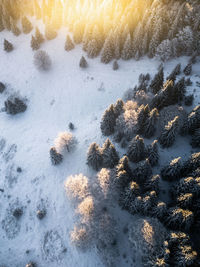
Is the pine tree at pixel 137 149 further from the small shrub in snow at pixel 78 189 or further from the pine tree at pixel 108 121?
the small shrub in snow at pixel 78 189

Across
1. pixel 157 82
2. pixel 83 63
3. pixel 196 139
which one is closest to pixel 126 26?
pixel 83 63

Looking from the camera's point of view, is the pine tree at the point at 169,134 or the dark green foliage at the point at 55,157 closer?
the pine tree at the point at 169,134

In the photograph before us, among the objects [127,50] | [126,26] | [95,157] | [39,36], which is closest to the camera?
[95,157]

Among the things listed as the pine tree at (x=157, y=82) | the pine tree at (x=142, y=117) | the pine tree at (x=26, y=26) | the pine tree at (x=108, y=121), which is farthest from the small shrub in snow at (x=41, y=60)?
the pine tree at (x=142, y=117)

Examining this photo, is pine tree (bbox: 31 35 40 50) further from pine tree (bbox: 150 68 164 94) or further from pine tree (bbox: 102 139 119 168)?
pine tree (bbox: 102 139 119 168)

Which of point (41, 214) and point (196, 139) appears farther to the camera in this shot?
point (41, 214)

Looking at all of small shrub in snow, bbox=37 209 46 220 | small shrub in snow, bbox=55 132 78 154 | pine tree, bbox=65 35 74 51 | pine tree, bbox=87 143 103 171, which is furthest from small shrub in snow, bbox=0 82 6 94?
small shrub in snow, bbox=37 209 46 220

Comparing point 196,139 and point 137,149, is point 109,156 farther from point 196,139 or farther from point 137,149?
point 196,139
